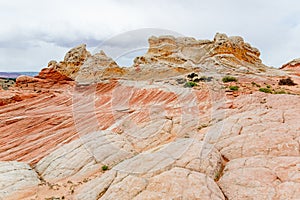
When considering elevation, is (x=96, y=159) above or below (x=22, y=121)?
below

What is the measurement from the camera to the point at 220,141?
34.3ft

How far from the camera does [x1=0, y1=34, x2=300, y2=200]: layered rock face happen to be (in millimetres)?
7430

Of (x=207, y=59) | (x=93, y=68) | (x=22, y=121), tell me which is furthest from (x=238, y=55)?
(x=22, y=121)

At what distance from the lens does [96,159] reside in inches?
421

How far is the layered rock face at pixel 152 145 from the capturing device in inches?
293

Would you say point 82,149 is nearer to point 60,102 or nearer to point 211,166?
point 211,166

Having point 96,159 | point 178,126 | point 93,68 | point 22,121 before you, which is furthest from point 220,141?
point 93,68

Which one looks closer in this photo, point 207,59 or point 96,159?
point 96,159

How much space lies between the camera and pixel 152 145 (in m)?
11.6

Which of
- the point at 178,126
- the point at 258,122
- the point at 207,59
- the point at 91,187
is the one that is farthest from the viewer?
the point at 207,59

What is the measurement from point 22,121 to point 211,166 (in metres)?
12.5

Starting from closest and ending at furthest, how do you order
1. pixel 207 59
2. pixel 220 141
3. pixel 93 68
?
pixel 220 141
pixel 93 68
pixel 207 59

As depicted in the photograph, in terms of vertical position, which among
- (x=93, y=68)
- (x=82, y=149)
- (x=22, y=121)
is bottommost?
(x=82, y=149)

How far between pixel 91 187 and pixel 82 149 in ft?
11.6
